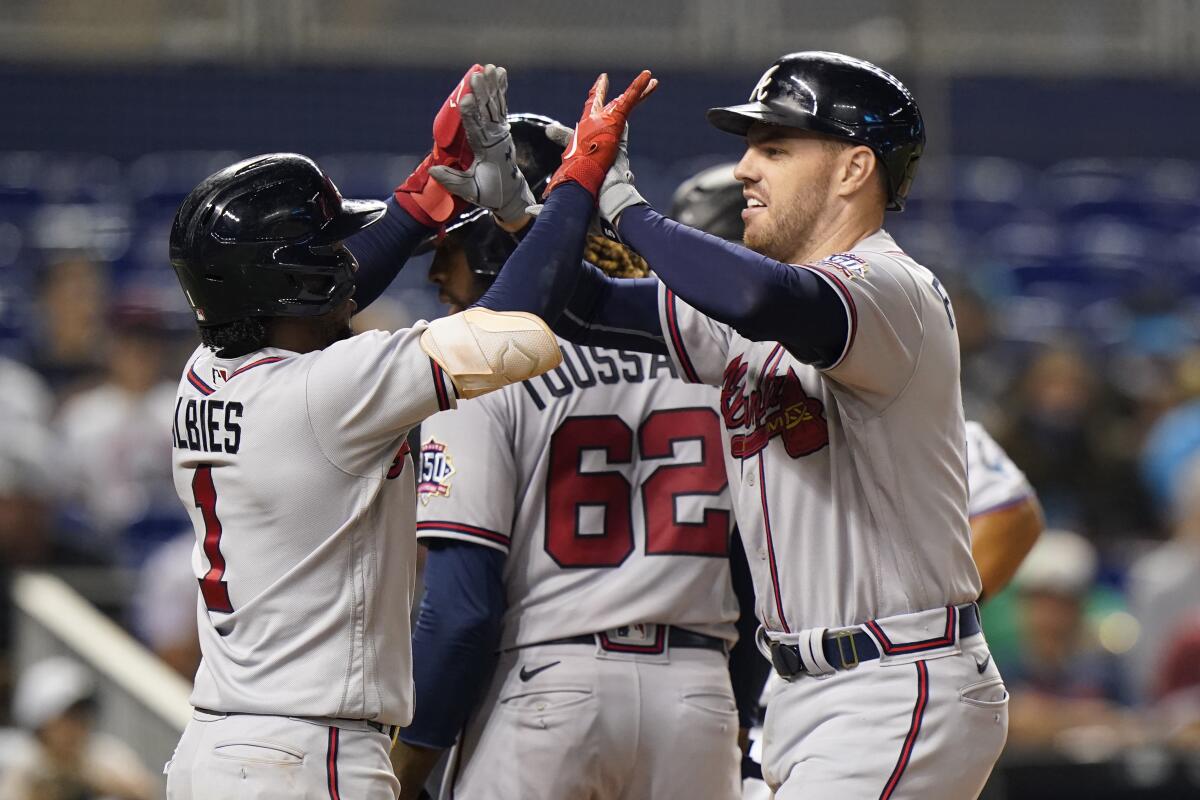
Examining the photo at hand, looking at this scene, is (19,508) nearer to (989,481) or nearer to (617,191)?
(989,481)

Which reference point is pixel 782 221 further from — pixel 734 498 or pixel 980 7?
pixel 980 7

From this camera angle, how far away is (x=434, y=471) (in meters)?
3.16

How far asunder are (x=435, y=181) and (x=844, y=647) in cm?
109

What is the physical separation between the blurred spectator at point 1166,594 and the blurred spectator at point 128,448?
3828 mm

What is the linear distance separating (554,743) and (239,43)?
713 centimetres

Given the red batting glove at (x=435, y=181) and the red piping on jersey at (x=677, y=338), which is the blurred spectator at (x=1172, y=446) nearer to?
the red piping on jersey at (x=677, y=338)

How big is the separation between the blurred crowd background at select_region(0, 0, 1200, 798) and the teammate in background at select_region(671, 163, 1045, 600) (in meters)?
1.95

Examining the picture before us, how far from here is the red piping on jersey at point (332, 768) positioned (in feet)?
8.34

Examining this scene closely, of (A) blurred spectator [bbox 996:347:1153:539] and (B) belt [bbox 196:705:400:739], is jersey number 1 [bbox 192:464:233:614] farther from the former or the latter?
(A) blurred spectator [bbox 996:347:1153:539]

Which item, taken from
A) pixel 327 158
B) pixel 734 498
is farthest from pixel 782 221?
pixel 327 158

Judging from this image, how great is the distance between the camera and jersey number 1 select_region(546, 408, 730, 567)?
3.10 meters

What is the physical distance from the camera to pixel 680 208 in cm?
377

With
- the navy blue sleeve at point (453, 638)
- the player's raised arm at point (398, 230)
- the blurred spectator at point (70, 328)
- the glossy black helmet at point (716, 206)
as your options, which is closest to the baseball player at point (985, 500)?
the glossy black helmet at point (716, 206)

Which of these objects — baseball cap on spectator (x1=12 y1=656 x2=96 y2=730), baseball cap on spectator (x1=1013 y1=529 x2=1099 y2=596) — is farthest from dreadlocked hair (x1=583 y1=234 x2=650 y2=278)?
baseball cap on spectator (x1=12 y1=656 x2=96 y2=730)
